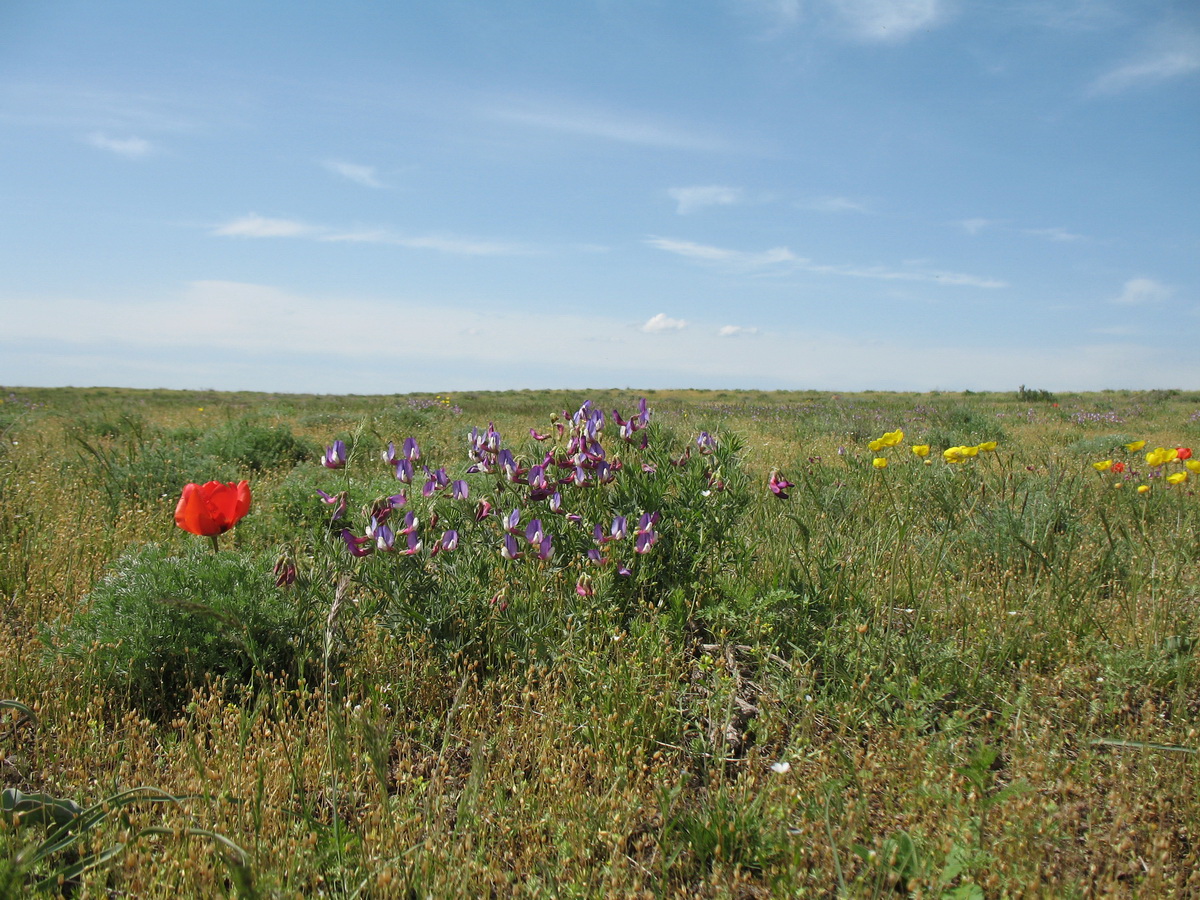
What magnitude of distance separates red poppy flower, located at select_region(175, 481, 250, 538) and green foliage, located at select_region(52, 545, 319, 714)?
0.32 metres

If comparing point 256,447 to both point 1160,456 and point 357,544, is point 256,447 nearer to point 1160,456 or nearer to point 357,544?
point 357,544

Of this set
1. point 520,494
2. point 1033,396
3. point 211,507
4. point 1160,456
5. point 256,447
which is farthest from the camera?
point 1033,396

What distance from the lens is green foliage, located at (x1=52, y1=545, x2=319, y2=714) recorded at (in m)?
2.38

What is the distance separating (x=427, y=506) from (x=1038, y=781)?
6.87 ft

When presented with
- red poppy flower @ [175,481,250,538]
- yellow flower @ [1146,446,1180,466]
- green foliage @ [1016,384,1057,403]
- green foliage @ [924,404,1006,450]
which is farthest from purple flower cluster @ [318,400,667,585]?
green foliage @ [1016,384,1057,403]

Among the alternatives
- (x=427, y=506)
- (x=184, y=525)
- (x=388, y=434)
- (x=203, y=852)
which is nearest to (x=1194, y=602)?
(x=427, y=506)

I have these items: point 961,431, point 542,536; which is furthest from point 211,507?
point 961,431

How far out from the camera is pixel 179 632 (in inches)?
95.1

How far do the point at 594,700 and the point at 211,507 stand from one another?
1400 millimetres

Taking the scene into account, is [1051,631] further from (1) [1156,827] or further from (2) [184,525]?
(2) [184,525]

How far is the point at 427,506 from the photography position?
2.60 metres

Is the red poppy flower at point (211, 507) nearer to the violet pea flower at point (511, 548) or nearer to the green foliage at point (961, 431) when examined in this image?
the violet pea flower at point (511, 548)

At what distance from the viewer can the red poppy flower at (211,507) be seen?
2174 mm

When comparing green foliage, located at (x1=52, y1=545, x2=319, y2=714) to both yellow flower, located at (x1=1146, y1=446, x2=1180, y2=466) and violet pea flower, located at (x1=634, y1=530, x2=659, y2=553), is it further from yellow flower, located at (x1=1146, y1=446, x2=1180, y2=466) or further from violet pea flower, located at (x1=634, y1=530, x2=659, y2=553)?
yellow flower, located at (x1=1146, y1=446, x2=1180, y2=466)
